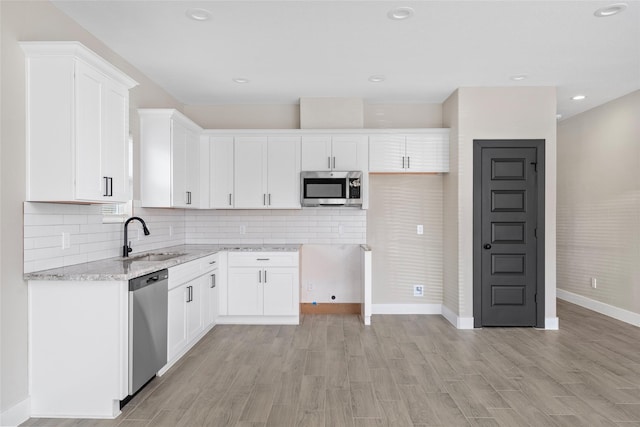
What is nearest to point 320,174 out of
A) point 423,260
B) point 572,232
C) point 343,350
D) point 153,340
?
point 423,260

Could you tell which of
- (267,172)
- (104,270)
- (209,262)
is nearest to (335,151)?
(267,172)

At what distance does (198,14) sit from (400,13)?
5.02 feet

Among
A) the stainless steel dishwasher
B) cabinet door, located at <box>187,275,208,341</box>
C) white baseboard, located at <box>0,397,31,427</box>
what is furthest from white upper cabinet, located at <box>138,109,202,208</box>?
white baseboard, located at <box>0,397,31,427</box>

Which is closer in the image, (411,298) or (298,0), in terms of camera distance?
(298,0)

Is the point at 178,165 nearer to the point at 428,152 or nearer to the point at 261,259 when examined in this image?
the point at 261,259

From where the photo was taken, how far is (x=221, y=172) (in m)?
5.04

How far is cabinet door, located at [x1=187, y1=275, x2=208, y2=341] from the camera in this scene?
3.77m

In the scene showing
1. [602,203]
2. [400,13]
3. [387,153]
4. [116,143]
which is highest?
[400,13]

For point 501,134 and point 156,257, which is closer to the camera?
point 156,257

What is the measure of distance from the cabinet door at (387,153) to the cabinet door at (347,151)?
5.0 inches

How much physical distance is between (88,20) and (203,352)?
119 inches

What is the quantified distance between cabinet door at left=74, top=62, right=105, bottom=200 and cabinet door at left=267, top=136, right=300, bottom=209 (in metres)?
2.41

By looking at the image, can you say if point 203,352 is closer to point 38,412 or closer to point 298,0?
point 38,412

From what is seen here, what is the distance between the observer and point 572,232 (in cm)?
582
